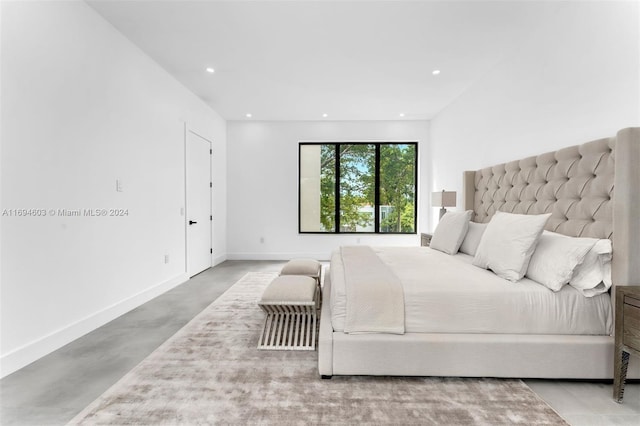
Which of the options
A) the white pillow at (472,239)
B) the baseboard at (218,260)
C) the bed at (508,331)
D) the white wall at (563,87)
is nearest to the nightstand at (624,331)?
the bed at (508,331)

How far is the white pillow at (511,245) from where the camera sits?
6.51 ft

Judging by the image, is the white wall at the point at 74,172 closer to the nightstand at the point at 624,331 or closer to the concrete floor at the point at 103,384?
the concrete floor at the point at 103,384

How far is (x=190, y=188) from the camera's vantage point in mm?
4305

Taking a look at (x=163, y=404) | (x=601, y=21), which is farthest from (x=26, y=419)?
(x=601, y=21)

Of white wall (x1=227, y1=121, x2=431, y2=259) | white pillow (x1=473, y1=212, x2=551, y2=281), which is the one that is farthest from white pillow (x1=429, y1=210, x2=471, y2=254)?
white wall (x1=227, y1=121, x2=431, y2=259)

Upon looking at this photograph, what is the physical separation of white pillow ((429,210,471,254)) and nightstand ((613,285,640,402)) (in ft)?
4.75

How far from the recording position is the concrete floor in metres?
1.50

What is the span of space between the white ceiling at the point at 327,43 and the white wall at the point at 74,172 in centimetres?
46

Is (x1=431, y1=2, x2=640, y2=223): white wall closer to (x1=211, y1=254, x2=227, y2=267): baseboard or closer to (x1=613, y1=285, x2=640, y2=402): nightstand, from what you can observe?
(x1=613, y1=285, x2=640, y2=402): nightstand

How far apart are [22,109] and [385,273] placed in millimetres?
2672

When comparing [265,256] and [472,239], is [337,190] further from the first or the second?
[472,239]

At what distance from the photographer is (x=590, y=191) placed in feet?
6.64

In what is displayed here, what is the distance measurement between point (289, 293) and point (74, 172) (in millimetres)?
1973

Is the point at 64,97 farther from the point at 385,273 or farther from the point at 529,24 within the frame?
the point at 529,24
